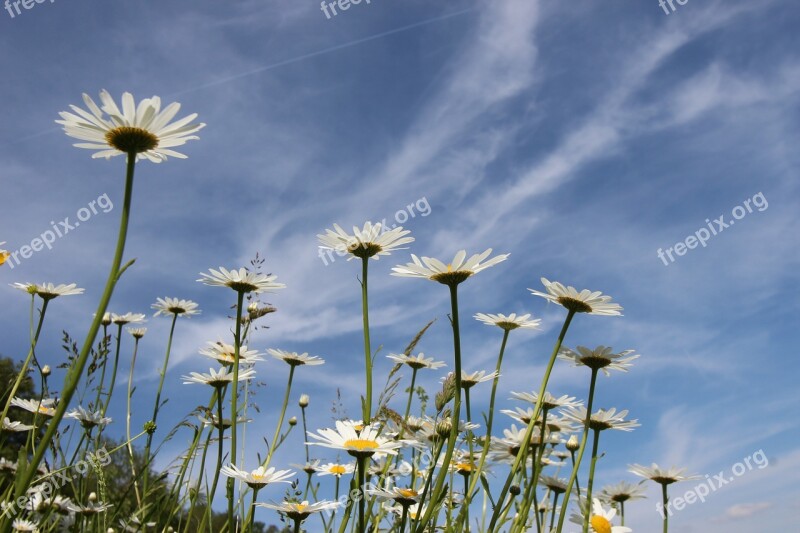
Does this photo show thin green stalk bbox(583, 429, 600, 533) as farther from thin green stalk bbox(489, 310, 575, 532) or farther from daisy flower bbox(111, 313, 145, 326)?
daisy flower bbox(111, 313, 145, 326)

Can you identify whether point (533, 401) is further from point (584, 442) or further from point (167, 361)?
point (167, 361)

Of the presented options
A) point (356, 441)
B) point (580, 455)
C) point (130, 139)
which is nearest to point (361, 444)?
point (356, 441)

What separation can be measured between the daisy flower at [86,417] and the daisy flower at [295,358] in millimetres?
1009

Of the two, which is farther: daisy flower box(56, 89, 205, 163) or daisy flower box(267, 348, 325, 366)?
daisy flower box(267, 348, 325, 366)

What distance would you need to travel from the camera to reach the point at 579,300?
2658mm

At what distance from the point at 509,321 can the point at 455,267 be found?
0.91 meters

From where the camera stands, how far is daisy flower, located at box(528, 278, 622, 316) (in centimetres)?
262

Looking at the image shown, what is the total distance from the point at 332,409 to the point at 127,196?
2.07 meters

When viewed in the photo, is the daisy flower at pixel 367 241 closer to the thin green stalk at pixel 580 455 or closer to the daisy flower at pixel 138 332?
the thin green stalk at pixel 580 455

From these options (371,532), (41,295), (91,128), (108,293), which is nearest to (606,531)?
(371,532)

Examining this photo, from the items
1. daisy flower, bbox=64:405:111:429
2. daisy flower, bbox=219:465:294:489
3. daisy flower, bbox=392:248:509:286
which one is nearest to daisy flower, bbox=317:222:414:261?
daisy flower, bbox=392:248:509:286

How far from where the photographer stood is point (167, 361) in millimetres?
3674

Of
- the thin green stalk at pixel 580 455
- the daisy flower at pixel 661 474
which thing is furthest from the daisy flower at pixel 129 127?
the daisy flower at pixel 661 474

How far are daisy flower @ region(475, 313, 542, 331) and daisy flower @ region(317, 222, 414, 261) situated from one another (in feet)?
2.63
